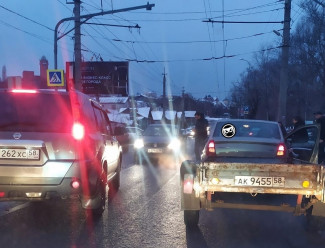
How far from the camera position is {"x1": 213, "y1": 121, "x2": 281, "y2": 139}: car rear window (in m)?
8.10

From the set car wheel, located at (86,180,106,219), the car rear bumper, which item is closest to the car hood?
car wheel, located at (86,180,106,219)

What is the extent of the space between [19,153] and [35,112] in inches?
24.1

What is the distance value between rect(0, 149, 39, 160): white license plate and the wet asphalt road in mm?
995

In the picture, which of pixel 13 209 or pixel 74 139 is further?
pixel 13 209

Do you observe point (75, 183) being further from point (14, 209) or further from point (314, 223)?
point (314, 223)

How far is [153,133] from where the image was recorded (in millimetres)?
17984

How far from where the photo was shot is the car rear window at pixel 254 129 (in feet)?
26.6

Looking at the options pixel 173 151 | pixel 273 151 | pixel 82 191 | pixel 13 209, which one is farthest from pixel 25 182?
pixel 173 151

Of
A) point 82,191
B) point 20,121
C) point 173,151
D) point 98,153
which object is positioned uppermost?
point 20,121

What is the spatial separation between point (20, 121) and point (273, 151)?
426cm

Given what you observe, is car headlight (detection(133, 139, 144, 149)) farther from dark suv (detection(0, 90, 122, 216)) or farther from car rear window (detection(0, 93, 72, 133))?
car rear window (detection(0, 93, 72, 133))

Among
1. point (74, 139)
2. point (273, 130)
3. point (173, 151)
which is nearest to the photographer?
point (74, 139)

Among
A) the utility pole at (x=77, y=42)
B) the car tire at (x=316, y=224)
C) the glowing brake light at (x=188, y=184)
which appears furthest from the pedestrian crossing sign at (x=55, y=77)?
the car tire at (x=316, y=224)

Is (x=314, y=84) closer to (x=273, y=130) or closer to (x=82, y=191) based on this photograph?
(x=273, y=130)
